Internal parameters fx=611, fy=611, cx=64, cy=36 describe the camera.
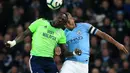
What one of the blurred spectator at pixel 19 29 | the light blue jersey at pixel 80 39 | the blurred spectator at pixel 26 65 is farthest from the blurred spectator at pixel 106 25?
the light blue jersey at pixel 80 39

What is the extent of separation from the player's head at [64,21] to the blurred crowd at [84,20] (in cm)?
381

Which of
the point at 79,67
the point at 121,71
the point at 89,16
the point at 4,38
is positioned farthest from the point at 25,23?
the point at 79,67

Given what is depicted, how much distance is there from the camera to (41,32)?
12.4 meters

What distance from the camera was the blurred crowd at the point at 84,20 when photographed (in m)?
16.9

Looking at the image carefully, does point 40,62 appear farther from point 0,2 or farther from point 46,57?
point 0,2

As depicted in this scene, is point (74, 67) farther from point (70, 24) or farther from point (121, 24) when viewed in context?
point (121, 24)

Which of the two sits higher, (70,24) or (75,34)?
(70,24)

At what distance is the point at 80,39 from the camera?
42.0 feet

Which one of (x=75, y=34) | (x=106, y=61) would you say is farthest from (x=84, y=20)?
(x=75, y=34)

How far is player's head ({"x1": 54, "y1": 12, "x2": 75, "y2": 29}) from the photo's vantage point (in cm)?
1233

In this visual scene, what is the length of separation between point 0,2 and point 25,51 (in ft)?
9.75

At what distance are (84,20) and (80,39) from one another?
5338 mm

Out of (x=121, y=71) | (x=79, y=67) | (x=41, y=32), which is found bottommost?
(x=121, y=71)

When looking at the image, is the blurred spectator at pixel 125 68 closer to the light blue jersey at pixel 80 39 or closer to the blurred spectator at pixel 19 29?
the blurred spectator at pixel 19 29
